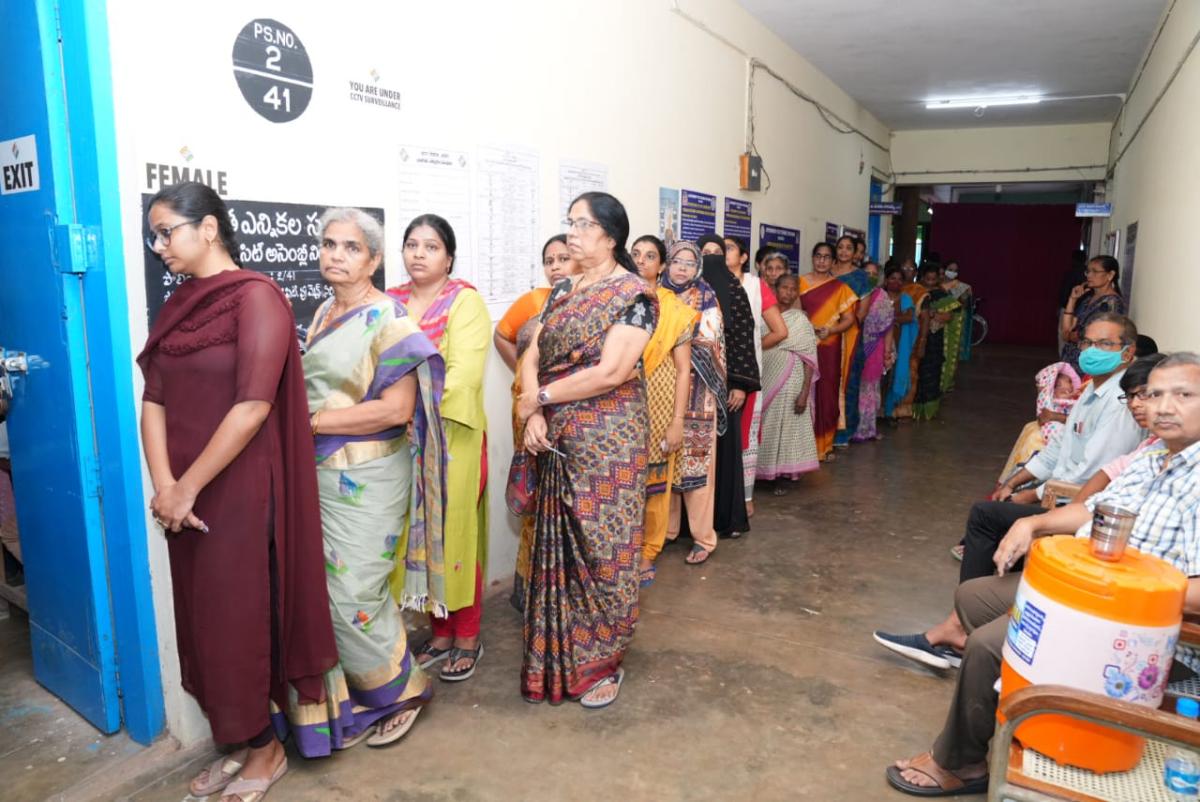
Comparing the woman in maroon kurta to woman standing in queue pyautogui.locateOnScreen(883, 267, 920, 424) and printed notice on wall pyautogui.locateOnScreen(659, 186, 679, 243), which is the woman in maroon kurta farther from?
woman standing in queue pyautogui.locateOnScreen(883, 267, 920, 424)

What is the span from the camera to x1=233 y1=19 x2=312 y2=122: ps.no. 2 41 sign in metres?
2.11

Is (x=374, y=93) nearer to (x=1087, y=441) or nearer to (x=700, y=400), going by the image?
(x=700, y=400)

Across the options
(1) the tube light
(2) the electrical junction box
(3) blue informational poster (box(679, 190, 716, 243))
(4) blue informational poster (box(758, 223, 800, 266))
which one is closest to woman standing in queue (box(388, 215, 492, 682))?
(3) blue informational poster (box(679, 190, 716, 243))

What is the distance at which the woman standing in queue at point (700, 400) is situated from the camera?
11.1 ft

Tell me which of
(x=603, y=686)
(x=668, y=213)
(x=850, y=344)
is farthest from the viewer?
(x=850, y=344)

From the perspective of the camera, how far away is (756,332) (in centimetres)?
407

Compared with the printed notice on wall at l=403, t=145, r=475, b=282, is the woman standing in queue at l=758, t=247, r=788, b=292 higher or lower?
lower

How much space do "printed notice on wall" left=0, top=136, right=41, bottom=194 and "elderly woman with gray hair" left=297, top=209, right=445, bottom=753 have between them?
667mm

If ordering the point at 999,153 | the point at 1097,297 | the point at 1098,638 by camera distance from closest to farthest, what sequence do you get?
1. the point at 1098,638
2. the point at 1097,297
3. the point at 999,153

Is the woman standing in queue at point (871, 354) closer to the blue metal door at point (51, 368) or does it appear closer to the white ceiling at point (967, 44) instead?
the white ceiling at point (967, 44)

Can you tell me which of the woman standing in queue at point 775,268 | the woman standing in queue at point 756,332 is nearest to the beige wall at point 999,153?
the woman standing in queue at point 775,268

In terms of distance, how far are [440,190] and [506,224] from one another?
37 cm

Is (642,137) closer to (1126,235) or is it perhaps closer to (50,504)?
(50,504)

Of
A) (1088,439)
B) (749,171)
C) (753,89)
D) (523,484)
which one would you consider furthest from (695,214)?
(523,484)
